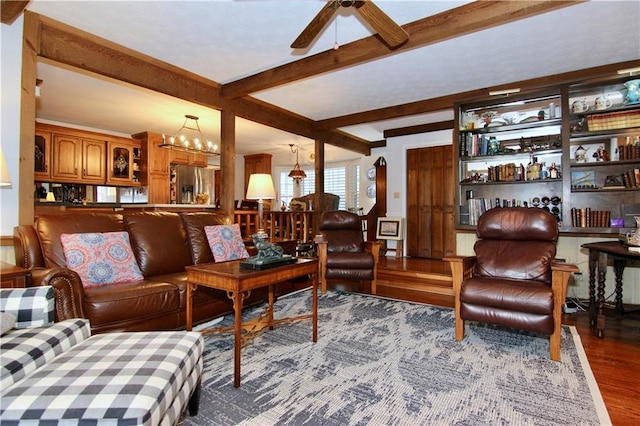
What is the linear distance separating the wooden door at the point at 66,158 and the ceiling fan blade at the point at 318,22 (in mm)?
5328

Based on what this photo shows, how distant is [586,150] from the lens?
3926 mm

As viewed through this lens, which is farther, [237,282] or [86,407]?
[237,282]

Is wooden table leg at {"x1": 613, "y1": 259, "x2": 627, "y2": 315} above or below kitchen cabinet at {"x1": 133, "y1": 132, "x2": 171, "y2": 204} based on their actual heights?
below

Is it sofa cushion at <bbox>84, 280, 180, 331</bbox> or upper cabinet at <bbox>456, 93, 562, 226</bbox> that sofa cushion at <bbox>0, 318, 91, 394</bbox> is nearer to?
sofa cushion at <bbox>84, 280, 180, 331</bbox>

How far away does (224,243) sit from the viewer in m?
3.37

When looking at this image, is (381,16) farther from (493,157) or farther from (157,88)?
(493,157)

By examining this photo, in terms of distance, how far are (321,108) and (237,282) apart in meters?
3.71

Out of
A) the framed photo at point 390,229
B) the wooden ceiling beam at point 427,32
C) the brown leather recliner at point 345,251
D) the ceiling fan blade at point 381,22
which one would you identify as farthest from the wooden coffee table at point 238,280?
the framed photo at point 390,229

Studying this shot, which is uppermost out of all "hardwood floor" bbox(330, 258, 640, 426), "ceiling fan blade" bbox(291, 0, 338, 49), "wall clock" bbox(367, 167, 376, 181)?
"ceiling fan blade" bbox(291, 0, 338, 49)

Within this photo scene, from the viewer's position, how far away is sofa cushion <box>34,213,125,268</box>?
2461 millimetres

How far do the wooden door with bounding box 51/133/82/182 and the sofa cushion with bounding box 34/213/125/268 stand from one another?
373 cm

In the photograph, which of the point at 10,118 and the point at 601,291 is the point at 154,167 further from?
the point at 601,291

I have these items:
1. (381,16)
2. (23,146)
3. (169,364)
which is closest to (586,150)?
(381,16)

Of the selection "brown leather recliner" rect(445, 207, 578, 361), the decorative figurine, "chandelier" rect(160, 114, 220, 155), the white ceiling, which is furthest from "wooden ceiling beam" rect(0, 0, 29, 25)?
the decorative figurine
